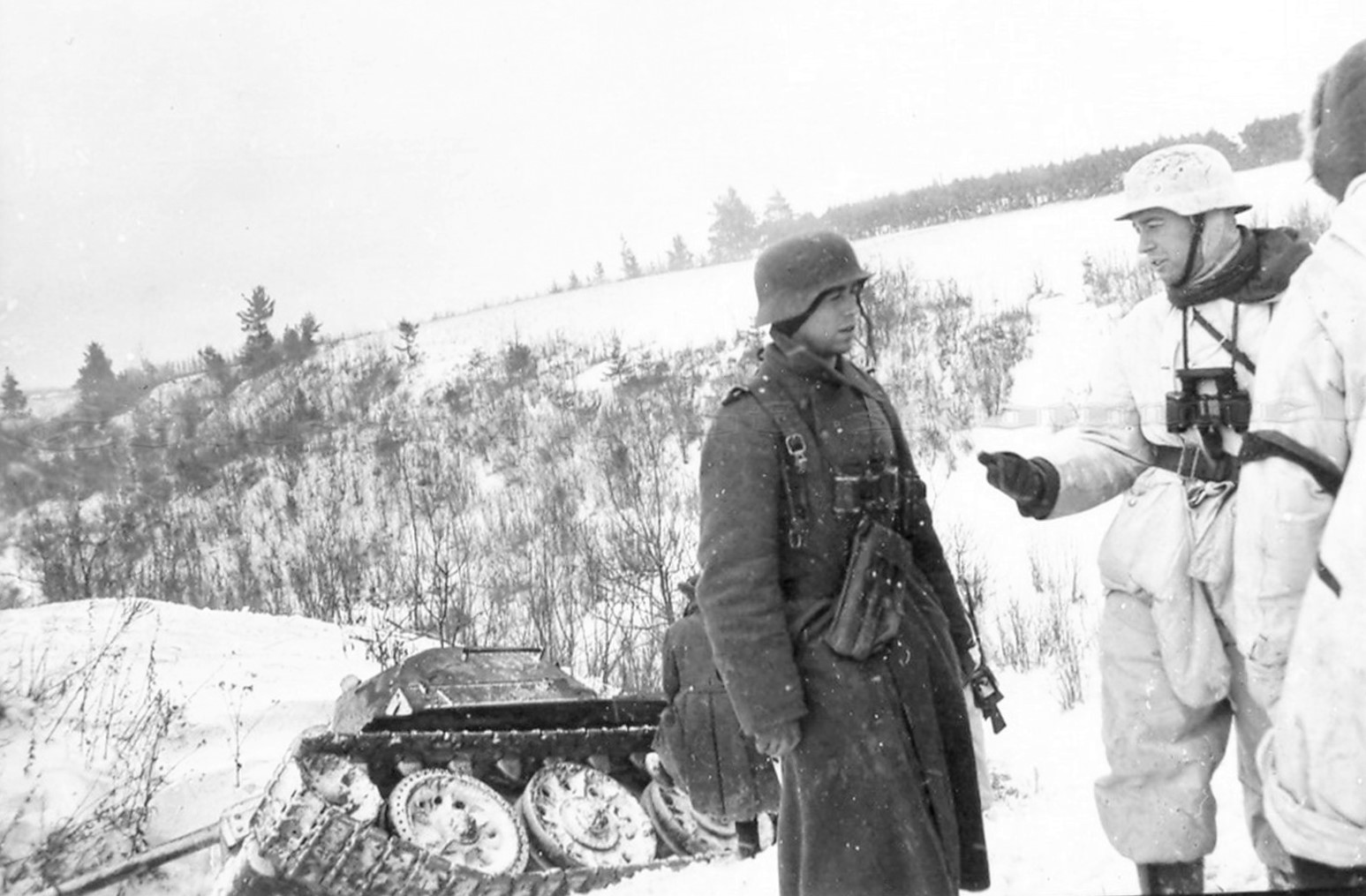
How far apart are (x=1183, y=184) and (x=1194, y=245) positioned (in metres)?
0.10

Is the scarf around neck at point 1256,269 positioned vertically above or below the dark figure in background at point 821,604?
above

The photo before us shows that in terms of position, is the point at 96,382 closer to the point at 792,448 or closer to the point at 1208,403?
the point at 792,448

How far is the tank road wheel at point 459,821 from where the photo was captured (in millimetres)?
3785

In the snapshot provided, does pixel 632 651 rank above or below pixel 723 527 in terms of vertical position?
below

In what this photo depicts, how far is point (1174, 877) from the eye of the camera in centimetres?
202

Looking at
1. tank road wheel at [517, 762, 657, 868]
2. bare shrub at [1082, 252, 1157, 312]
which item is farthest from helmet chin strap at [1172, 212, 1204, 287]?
tank road wheel at [517, 762, 657, 868]

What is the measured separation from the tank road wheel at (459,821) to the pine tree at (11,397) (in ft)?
6.20

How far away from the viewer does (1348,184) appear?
1.61 meters

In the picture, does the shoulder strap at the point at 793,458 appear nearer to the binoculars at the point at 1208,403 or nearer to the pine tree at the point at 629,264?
the binoculars at the point at 1208,403

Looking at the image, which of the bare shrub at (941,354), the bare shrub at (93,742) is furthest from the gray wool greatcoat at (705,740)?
the bare shrub at (93,742)

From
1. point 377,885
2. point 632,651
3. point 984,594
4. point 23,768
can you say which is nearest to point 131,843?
point 23,768

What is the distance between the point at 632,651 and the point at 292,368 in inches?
74.1

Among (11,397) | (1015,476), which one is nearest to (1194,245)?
(1015,476)

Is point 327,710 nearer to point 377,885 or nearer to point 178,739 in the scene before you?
point 178,739
